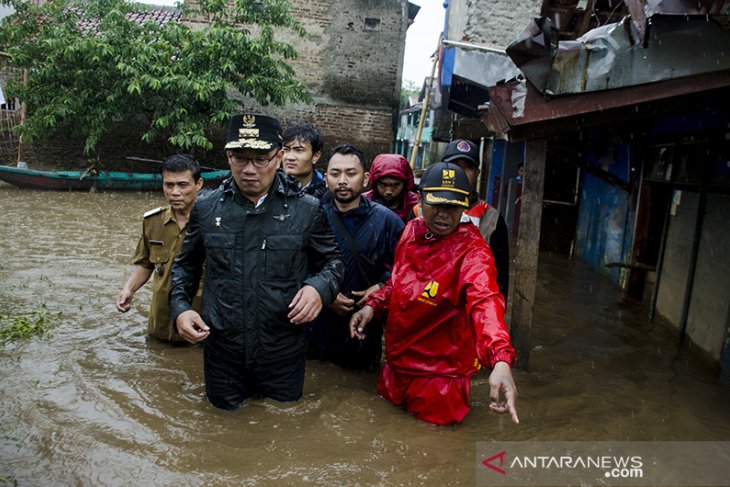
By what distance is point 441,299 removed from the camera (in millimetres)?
3428

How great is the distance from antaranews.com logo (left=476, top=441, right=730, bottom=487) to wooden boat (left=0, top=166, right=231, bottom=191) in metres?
13.5

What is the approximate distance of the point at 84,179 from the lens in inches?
607

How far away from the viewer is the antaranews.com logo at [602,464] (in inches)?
126

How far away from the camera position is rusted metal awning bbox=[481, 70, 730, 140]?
377 cm

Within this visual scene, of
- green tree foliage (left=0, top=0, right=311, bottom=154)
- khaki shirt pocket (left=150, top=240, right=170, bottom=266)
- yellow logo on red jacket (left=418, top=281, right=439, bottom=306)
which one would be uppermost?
green tree foliage (left=0, top=0, right=311, bottom=154)

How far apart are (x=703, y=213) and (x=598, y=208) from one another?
422cm

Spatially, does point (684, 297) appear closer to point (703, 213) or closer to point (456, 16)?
point (703, 213)

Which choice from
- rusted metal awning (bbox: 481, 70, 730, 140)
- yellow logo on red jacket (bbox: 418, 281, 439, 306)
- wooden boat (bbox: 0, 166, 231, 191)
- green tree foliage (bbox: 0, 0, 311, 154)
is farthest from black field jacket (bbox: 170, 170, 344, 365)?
wooden boat (bbox: 0, 166, 231, 191)

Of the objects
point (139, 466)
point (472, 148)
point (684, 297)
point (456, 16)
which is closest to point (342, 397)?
point (139, 466)

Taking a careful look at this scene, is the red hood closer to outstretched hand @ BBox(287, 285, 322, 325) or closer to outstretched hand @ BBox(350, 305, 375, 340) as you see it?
outstretched hand @ BBox(350, 305, 375, 340)

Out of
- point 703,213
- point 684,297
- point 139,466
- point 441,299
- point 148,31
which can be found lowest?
point 139,466

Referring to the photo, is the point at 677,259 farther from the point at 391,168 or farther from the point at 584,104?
the point at 391,168

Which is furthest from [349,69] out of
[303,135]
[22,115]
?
[303,135]

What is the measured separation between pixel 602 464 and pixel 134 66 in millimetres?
14560
